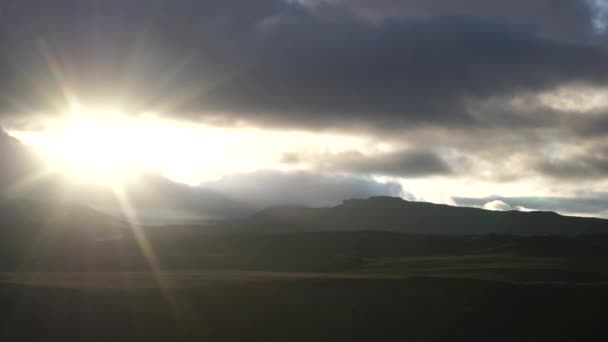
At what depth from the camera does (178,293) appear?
147 ft

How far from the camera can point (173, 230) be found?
645ft

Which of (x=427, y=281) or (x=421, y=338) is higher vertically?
(x=427, y=281)

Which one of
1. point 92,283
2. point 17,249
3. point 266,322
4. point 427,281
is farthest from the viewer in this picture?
point 17,249

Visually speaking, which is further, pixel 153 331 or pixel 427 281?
pixel 427 281

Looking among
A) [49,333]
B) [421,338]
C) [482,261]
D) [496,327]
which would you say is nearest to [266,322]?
[421,338]

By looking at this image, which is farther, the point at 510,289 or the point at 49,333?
the point at 510,289

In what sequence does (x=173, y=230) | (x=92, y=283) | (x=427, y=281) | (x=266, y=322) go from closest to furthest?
(x=266, y=322) < (x=92, y=283) < (x=427, y=281) < (x=173, y=230)

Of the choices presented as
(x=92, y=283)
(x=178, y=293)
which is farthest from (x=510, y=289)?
(x=92, y=283)

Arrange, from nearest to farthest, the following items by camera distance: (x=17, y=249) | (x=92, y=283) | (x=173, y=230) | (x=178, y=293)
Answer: (x=178, y=293) → (x=92, y=283) → (x=17, y=249) → (x=173, y=230)

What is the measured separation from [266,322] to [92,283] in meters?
15.0

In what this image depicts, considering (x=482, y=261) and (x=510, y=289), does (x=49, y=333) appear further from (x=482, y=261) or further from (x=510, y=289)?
(x=482, y=261)

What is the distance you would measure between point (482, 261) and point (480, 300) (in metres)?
35.2

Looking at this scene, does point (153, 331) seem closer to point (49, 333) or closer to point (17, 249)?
point (49, 333)

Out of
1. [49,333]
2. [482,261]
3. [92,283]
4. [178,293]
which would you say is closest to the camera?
[49,333]
